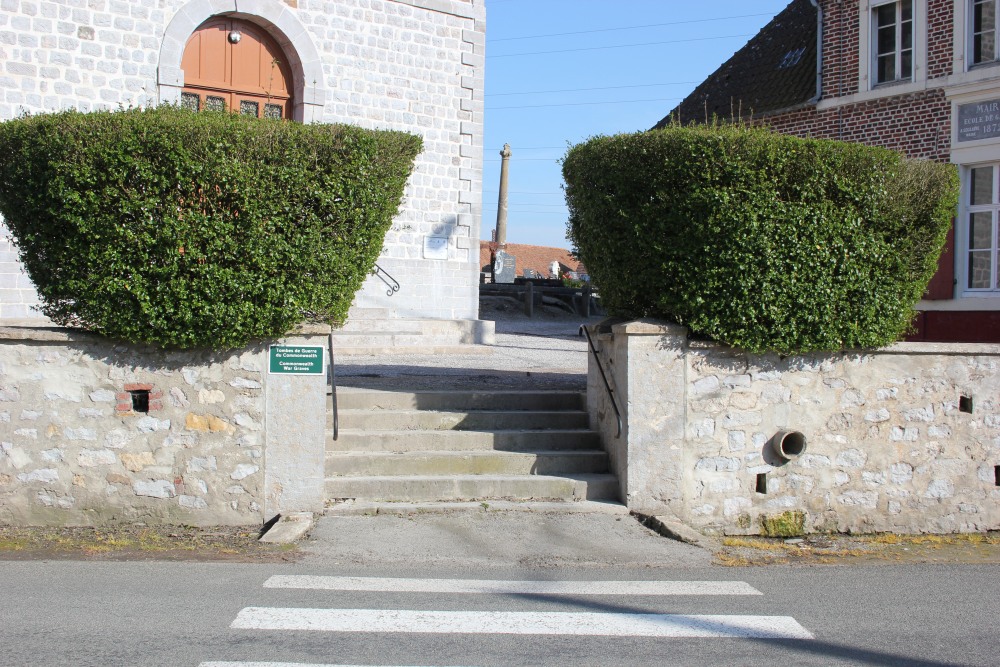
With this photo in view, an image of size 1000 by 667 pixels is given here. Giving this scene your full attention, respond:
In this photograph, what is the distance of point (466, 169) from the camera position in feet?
50.4

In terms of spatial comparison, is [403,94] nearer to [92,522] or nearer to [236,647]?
[92,522]

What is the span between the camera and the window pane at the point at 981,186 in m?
15.0

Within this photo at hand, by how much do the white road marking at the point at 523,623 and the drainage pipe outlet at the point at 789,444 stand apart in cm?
264

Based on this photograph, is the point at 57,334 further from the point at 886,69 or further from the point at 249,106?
the point at 886,69

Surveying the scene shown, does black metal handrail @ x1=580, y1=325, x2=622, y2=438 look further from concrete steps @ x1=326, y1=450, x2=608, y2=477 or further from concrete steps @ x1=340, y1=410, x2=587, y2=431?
concrete steps @ x1=340, y1=410, x2=587, y2=431

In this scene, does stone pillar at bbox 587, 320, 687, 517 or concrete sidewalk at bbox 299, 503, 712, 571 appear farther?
stone pillar at bbox 587, 320, 687, 517

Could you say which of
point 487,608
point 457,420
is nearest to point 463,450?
point 457,420

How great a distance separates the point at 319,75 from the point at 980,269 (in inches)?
449

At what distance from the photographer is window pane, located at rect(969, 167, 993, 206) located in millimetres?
15008

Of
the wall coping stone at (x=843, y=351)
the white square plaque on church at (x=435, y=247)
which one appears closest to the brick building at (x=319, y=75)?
the white square plaque on church at (x=435, y=247)

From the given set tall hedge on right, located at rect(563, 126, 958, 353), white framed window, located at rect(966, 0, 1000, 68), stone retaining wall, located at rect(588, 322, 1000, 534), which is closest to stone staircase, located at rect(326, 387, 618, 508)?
stone retaining wall, located at rect(588, 322, 1000, 534)

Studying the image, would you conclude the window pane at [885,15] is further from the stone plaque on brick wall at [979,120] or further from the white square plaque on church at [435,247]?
the white square plaque on church at [435,247]

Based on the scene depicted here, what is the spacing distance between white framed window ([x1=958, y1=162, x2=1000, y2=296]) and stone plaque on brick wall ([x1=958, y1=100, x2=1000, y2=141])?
0.52 m

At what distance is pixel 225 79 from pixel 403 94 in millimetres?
2825
